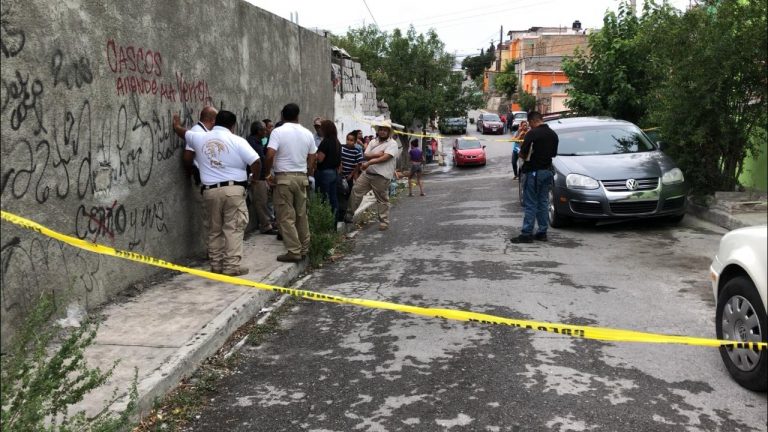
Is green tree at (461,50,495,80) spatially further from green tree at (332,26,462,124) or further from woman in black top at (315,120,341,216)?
woman in black top at (315,120,341,216)

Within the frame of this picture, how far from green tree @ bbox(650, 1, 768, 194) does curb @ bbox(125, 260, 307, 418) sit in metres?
7.41

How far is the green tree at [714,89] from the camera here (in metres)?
9.56

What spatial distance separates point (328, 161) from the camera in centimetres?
949

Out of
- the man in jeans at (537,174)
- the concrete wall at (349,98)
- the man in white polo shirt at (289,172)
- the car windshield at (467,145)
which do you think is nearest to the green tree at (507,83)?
the car windshield at (467,145)

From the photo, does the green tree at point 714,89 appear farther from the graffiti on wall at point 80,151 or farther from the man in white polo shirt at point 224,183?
the graffiti on wall at point 80,151

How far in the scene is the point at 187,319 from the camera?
5402mm

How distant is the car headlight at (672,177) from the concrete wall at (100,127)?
6.36 meters

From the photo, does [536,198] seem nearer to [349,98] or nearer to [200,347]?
[200,347]

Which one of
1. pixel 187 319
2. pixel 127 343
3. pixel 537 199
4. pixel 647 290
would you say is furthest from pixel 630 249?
pixel 127 343

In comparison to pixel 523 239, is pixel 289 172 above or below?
above

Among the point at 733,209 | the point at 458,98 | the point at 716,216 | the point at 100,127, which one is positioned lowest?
the point at 716,216

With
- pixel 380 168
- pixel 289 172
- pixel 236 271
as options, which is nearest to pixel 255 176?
pixel 289 172

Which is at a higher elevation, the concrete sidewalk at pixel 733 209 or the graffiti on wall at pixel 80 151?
the graffiti on wall at pixel 80 151

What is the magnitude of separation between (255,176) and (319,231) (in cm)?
170
